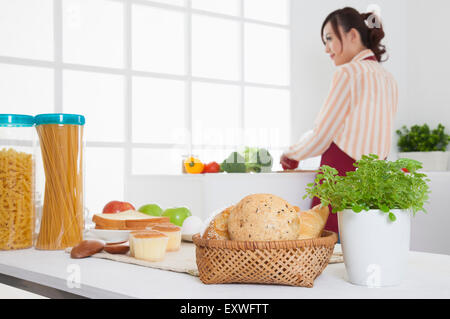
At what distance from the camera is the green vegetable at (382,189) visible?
27.2 inches

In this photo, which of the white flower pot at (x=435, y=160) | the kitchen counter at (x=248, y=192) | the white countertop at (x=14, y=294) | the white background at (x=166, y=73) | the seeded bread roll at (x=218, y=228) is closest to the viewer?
the white countertop at (x=14, y=294)

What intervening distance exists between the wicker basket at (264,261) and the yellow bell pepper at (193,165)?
2.04 m

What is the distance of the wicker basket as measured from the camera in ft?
2.18

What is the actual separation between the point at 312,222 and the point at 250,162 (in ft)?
5.41

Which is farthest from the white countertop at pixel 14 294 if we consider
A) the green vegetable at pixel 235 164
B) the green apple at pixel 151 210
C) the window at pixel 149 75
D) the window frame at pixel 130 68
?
the window at pixel 149 75

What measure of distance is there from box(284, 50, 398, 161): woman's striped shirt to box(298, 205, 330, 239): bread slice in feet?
5.03

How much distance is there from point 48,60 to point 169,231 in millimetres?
2886

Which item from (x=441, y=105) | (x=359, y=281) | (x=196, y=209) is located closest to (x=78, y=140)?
(x=359, y=281)

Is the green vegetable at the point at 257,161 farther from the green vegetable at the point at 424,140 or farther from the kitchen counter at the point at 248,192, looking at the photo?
the green vegetable at the point at 424,140

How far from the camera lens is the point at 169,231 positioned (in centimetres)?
102

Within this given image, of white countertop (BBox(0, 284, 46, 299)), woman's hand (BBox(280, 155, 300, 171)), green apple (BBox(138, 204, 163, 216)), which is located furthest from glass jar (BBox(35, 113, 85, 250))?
woman's hand (BBox(280, 155, 300, 171))

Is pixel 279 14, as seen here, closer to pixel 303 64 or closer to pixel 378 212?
A: pixel 303 64

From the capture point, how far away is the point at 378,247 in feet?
2.28

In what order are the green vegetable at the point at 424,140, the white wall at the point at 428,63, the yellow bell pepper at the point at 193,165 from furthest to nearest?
the white wall at the point at 428,63 < the green vegetable at the point at 424,140 < the yellow bell pepper at the point at 193,165
